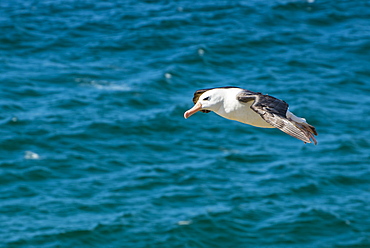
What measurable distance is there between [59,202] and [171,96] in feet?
60.1

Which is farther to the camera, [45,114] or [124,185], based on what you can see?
[45,114]

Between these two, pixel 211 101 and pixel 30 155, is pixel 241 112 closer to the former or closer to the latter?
pixel 211 101

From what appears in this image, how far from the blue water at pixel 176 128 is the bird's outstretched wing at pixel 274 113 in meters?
36.0

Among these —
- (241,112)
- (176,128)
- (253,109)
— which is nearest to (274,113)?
(253,109)

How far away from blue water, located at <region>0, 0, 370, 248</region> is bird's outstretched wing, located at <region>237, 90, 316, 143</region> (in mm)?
35962

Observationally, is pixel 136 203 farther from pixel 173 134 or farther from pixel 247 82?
pixel 247 82

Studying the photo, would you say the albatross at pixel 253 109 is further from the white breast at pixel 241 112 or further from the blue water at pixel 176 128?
the blue water at pixel 176 128

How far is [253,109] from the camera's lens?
488 inches

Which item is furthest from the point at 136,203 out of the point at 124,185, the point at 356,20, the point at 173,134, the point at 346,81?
the point at 356,20

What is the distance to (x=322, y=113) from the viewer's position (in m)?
63.2

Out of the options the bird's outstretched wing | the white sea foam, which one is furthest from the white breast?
the white sea foam

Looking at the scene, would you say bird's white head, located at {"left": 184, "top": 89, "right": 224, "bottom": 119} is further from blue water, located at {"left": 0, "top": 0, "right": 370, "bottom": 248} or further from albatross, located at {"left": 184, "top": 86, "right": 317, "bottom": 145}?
blue water, located at {"left": 0, "top": 0, "right": 370, "bottom": 248}

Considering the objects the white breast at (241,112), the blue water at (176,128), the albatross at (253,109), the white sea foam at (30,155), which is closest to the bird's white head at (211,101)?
the albatross at (253,109)

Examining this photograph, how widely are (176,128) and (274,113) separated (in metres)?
49.5
